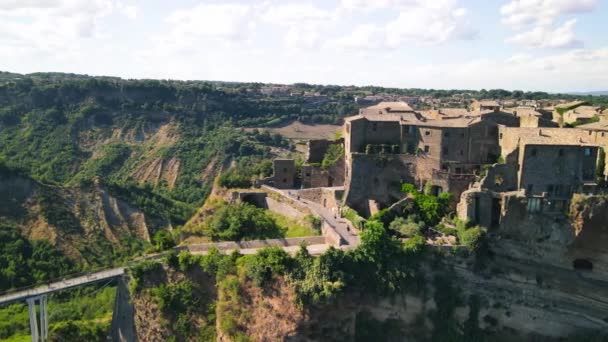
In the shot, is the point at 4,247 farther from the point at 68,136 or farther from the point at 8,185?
the point at 68,136

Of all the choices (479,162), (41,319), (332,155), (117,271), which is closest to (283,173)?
Result: (332,155)

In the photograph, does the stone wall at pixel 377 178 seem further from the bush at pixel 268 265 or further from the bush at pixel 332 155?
the bush at pixel 268 265

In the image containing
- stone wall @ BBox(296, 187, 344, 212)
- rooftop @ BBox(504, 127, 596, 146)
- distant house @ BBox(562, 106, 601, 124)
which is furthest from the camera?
stone wall @ BBox(296, 187, 344, 212)

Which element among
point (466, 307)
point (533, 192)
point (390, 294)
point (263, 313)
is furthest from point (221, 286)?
point (533, 192)

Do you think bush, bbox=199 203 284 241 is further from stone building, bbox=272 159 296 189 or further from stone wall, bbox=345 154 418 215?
stone building, bbox=272 159 296 189

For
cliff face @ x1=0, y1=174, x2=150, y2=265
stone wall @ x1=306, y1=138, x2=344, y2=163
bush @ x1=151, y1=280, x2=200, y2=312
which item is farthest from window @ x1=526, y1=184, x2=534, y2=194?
cliff face @ x1=0, y1=174, x2=150, y2=265

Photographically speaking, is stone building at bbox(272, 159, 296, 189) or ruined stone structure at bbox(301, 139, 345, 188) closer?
ruined stone structure at bbox(301, 139, 345, 188)

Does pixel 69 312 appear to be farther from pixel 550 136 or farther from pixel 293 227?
pixel 550 136
